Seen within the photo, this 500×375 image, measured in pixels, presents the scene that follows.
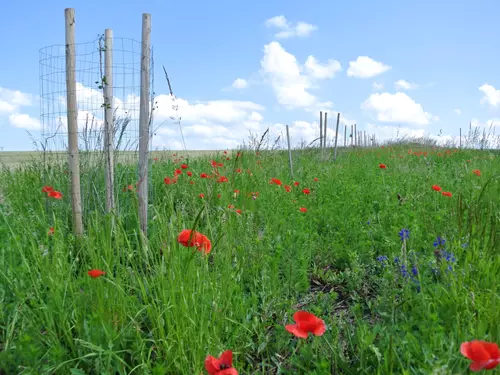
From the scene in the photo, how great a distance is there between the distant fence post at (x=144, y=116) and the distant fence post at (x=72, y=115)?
0.59 metres

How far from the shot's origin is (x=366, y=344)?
1.98m

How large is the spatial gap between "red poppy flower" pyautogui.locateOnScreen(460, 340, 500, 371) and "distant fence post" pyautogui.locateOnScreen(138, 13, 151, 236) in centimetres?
281

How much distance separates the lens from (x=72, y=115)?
12.5 feet

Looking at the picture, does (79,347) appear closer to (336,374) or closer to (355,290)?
(336,374)

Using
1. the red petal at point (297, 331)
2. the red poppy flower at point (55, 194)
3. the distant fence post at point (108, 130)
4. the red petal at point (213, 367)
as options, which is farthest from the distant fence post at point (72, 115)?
the red petal at point (297, 331)

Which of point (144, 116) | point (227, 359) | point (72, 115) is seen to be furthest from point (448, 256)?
point (72, 115)

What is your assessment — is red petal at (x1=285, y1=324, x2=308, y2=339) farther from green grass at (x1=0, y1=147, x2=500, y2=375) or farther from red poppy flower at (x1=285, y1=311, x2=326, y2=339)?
green grass at (x1=0, y1=147, x2=500, y2=375)

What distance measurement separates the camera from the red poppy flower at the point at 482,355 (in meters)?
1.17

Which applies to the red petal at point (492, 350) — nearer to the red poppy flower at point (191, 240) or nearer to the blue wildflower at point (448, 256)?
the red poppy flower at point (191, 240)

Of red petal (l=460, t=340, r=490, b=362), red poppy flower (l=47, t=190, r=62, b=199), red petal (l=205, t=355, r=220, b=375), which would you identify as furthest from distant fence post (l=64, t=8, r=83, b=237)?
red petal (l=460, t=340, r=490, b=362)

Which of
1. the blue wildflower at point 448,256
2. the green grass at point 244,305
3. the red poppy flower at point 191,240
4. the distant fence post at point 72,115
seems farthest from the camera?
the distant fence post at point 72,115

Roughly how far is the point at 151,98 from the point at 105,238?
1678 mm

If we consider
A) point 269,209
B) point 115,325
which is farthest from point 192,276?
point 269,209

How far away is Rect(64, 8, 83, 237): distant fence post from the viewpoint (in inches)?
149
